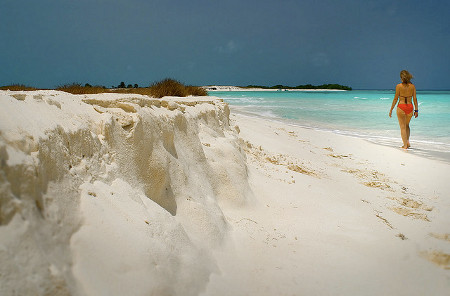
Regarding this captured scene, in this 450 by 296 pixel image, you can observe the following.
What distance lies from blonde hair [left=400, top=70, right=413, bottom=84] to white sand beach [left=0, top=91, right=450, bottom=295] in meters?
4.55

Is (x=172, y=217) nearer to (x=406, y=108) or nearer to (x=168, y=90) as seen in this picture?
(x=168, y=90)

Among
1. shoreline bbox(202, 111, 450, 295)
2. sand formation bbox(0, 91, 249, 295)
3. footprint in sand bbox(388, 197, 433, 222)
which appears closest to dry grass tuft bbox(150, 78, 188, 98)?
shoreline bbox(202, 111, 450, 295)

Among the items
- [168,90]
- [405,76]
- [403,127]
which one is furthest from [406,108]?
[168,90]

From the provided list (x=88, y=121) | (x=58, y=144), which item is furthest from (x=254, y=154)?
(x=58, y=144)

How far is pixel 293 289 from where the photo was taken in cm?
166

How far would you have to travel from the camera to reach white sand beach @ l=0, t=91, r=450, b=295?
1.10m

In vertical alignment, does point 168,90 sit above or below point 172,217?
above

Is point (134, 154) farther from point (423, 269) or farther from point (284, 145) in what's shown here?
point (284, 145)

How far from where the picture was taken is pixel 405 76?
281 inches

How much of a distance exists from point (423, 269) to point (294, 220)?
0.93 meters

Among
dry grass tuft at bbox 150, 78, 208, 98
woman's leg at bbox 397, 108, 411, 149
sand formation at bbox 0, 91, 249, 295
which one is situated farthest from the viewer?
woman's leg at bbox 397, 108, 411, 149

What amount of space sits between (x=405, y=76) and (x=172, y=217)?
24.5 ft

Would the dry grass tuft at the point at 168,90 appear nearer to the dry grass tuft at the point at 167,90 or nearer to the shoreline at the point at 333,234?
the dry grass tuft at the point at 167,90

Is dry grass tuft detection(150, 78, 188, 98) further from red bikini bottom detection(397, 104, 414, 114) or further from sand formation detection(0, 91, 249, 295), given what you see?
red bikini bottom detection(397, 104, 414, 114)
